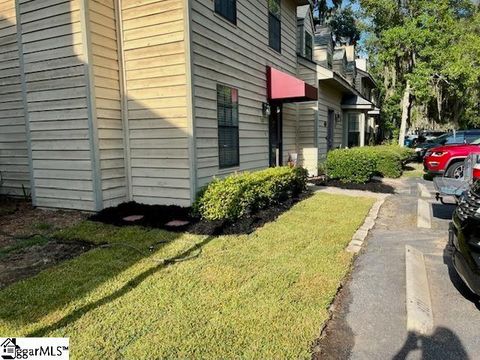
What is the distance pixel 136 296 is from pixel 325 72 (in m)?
11.1

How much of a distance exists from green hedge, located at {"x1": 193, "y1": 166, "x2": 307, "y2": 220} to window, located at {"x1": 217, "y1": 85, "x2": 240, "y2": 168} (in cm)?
92

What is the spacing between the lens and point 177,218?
625 cm

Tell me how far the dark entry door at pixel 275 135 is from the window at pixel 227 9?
9.95 feet

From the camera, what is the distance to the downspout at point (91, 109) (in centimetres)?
612

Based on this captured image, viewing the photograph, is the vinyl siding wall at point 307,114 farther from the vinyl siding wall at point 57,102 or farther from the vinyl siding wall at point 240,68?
the vinyl siding wall at point 57,102

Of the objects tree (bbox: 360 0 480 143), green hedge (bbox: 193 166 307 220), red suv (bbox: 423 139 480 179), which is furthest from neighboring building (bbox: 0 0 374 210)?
tree (bbox: 360 0 480 143)

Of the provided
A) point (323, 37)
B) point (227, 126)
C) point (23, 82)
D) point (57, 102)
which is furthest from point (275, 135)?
point (323, 37)

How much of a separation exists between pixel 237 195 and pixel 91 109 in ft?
10.0

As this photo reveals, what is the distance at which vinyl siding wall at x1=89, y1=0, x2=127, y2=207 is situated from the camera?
6.37m

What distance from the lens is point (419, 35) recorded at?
1828 cm

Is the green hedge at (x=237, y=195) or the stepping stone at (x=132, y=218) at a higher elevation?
the green hedge at (x=237, y=195)

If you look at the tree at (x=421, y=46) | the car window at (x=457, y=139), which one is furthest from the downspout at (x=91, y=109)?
the tree at (x=421, y=46)

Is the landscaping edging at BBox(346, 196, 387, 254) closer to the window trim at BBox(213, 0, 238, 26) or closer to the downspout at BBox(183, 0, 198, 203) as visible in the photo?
A: the downspout at BBox(183, 0, 198, 203)

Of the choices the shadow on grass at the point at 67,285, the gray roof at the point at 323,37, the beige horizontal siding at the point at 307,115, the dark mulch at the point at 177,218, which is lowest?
the shadow on grass at the point at 67,285
